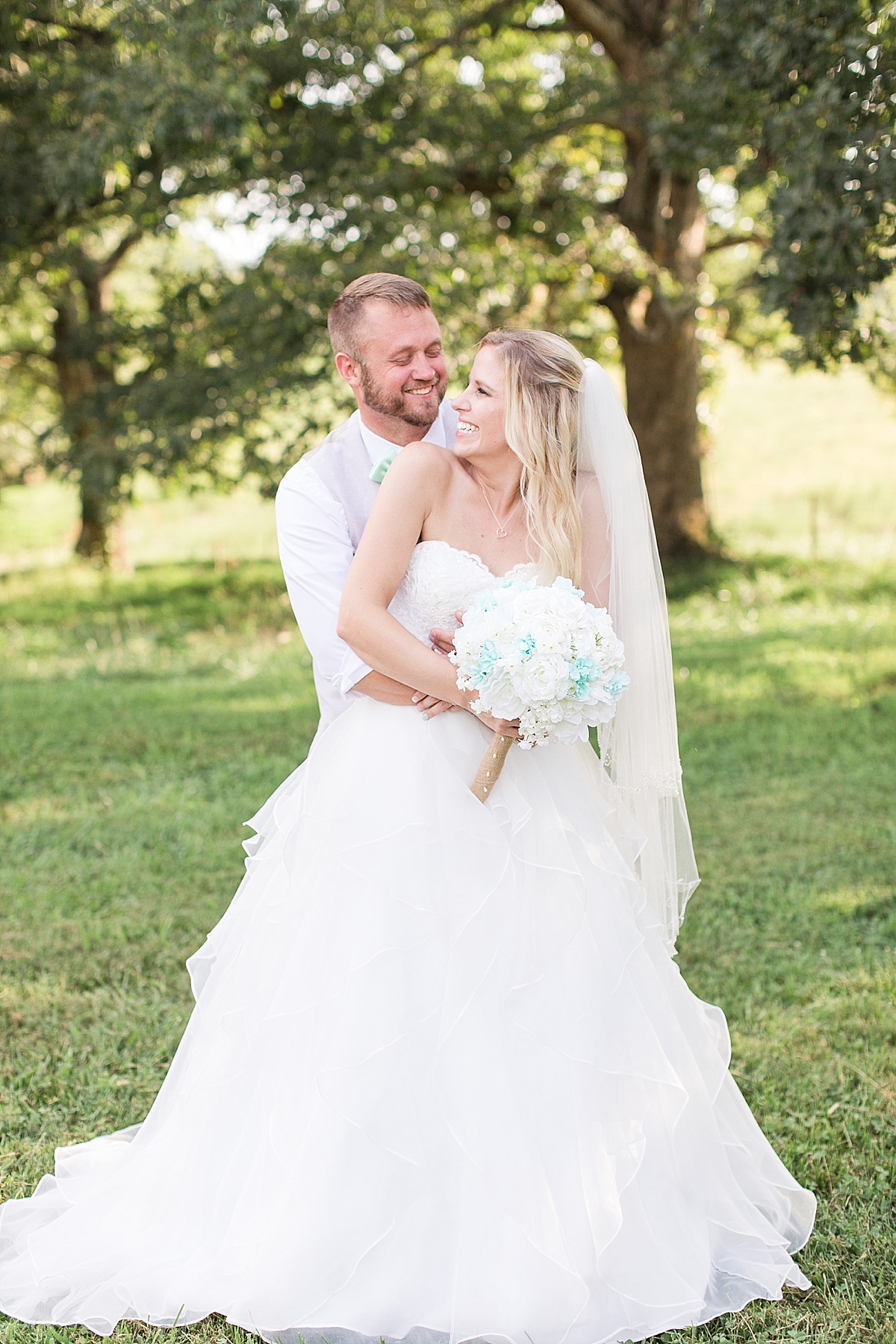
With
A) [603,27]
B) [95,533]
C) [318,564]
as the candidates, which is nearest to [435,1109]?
[318,564]

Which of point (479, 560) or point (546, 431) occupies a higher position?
point (546, 431)

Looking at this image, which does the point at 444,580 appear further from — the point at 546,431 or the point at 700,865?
the point at 700,865

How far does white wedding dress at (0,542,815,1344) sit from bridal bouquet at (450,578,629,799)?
302 mm

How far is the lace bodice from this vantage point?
2.91 meters

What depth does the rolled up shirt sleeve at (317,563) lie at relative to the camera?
10.2 feet

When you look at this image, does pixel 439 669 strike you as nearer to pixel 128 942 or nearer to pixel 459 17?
pixel 128 942

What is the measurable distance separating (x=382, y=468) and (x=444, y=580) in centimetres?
44

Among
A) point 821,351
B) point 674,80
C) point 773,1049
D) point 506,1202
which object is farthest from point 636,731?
point 674,80

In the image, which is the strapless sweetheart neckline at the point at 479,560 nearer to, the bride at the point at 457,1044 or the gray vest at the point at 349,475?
the bride at the point at 457,1044

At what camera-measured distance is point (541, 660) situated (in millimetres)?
2539

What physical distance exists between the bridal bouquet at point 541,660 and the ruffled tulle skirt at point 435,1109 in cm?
35

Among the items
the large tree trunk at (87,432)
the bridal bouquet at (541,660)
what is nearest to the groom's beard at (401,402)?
the bridal bouquet at (541,660)

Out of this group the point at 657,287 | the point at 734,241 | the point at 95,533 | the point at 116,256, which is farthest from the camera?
the point at 95,533

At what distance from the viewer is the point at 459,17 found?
39.1 ft
